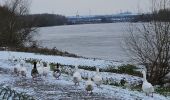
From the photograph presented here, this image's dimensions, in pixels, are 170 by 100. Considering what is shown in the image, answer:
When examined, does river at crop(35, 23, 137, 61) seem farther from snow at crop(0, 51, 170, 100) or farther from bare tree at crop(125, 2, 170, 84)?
snow at crop(0, 51, 170, 100)

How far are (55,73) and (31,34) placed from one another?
35.2 meters

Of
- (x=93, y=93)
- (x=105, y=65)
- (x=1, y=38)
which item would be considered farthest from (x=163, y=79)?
(x=1, y=38)

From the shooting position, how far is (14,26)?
49219 mm

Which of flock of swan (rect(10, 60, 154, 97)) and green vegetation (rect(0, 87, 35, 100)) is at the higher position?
green vegetation (rect(0, 87, 35, 100))

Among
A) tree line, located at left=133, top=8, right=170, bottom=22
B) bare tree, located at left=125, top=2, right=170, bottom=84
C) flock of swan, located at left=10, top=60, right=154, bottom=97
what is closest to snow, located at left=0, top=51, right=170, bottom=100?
flock of swan, located at left=10, top=60, right=154, bottom=97

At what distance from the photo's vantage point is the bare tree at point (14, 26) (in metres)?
47.8

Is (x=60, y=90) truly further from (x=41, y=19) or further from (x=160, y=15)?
(x=41, y=19)

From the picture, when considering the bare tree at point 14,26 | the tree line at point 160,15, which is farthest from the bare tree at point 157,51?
the bare tree at point 14,26

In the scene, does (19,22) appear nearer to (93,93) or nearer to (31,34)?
(31,34)

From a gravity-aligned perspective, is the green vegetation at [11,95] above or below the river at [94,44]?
above

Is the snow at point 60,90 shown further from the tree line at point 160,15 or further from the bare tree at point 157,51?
the tree line at point 160,15

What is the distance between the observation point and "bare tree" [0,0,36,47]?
47844 mm

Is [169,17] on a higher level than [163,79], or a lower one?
higher

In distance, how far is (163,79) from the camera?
2519cm
